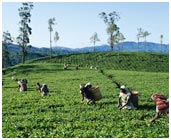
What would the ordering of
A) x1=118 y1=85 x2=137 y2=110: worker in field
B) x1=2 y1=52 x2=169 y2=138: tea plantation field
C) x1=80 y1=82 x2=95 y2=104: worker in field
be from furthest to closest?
x1=80 y1=82 x2=95 y2=104: worker in field → x1=118 y1=85 x2=137 y2=110: worker in field → x1=2 y1=52 x2=169 y2=138: tea plantation field

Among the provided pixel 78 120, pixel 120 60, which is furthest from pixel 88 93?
pixel 120 60

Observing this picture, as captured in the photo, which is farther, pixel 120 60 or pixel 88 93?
pixel 120 60

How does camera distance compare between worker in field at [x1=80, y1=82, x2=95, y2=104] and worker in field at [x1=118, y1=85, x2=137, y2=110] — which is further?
worker in field at [x1=80, y1=82, x2=95, y2=104]

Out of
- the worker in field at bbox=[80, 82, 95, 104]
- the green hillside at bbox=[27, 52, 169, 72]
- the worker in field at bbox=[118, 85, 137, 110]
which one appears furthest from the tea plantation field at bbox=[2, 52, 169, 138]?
the green hillside at bbox=[27, 52, 169, 72]

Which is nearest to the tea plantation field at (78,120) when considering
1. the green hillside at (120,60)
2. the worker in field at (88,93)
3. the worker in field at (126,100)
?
the worker in field at (88,93)

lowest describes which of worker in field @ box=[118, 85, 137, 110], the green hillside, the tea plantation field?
the tea plantation field

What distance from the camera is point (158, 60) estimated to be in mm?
101375

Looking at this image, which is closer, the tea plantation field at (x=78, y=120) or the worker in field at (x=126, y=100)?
the tea plantation field at (x=78, y=120)

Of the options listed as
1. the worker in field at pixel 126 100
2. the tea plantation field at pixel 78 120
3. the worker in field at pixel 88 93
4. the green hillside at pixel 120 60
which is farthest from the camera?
the green hillside at pixel 120 60

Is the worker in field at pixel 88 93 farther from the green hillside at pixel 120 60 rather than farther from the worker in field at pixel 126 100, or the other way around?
the green hillside at pixel 120 60

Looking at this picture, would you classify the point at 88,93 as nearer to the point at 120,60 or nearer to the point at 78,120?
the point at 78,120

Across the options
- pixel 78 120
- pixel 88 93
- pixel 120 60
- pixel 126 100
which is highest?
pixel 120 60

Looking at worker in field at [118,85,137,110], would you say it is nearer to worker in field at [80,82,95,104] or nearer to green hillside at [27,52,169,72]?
worker in field at [80,82,95,104]

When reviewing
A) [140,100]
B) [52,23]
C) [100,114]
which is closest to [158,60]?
[52,23]
